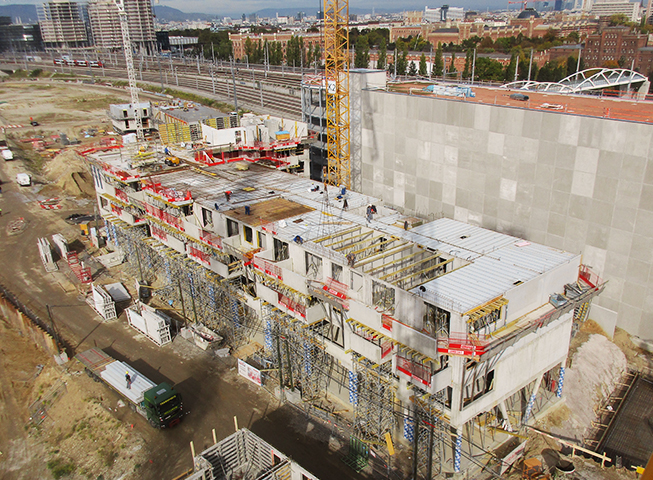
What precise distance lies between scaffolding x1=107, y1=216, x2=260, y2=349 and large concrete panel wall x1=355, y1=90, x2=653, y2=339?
23574mm

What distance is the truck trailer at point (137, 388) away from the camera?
31.3 meters

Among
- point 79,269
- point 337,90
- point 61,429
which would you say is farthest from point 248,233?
point 337,90

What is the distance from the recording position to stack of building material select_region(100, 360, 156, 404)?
1330 inches

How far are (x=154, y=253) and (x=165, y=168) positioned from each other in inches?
411

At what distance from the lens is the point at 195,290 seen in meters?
42.3

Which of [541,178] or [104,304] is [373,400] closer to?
[541,178]

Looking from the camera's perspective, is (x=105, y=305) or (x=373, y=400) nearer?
(x=373, y=400)

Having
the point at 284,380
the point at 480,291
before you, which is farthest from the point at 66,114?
the point at 480,291

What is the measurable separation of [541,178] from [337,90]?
2588 centimetres

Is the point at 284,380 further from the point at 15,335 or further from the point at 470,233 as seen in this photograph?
the point at 15,335

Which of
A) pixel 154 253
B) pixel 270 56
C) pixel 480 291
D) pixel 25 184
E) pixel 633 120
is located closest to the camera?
pixel 480 291

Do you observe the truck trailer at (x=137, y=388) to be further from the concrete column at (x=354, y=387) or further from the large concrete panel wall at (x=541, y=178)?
the large concrete panel wall at (x=541, y=178)

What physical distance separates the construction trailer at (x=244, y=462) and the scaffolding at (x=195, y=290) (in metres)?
12.4

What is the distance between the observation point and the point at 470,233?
34.6 m
